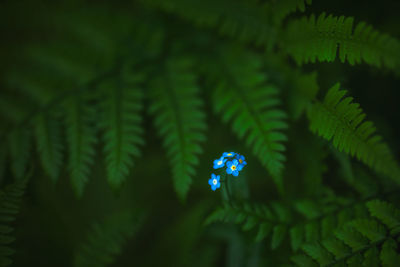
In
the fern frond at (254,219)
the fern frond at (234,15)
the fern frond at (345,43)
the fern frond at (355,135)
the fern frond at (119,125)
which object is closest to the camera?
the fern frond at (355,135)

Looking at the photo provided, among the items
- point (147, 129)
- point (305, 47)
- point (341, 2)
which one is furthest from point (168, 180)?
point (341, 2)

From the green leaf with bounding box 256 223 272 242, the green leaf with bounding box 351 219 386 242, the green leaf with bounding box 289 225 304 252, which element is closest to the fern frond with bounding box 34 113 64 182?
the green leaf with bounding box 256 223 272 242

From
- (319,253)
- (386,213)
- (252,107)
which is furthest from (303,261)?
(252,107)

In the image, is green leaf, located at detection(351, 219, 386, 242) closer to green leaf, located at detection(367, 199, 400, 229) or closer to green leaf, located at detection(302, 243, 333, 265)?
green leaf, located at detection(367, 199, 400, 229)

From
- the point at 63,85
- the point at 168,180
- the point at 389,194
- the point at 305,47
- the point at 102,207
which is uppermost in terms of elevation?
the point at 63,85

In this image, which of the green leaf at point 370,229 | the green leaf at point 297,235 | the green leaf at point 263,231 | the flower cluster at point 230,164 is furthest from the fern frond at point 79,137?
the green leaf at point 370,229

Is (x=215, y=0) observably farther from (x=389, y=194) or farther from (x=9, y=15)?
(x=9, y=15)

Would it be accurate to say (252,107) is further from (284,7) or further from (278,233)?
(278,233)

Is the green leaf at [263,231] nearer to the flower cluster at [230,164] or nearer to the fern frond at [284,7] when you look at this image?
the flower cluster at [230,164]
